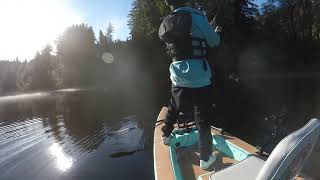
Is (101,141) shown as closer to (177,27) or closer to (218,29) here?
(218,29)

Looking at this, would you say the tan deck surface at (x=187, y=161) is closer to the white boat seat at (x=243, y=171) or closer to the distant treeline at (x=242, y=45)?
the white boat seat at (x=243, y=171)

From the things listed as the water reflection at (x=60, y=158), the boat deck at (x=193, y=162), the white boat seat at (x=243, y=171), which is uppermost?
the white boat seat at (x=243, y=171)

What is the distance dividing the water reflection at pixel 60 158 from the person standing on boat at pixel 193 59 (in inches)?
213

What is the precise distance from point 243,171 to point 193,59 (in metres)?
1.64

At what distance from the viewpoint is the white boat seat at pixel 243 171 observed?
3.57m

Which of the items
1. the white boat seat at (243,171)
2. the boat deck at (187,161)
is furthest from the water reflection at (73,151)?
the white boat seat at (243,171)

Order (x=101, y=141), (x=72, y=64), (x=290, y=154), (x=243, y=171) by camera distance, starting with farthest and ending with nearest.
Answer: (x=72, y=64) → (x=101, y=141) → (x=243, y=171) → (x=290, y=154)

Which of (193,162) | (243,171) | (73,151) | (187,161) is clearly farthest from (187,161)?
(73,151)

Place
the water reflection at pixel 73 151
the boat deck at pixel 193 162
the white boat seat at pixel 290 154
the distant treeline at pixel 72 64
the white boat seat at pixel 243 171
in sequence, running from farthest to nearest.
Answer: the distant treeline at pixel 72 64 → the water reflection at pixel 73 151 → the boat deck at pixel 193 162 → the white boat seat at pixel 243 171 → the white boat seat at pixel 290 154

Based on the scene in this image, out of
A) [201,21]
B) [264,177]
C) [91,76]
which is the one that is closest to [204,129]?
[201,21]

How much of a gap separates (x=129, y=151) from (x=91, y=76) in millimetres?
55561

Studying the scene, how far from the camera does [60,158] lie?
982cm

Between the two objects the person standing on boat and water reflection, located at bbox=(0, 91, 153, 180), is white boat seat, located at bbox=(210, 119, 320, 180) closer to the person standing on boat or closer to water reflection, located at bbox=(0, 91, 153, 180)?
the person standing on boat

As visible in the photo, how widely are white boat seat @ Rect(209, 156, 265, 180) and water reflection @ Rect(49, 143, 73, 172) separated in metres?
6.04
